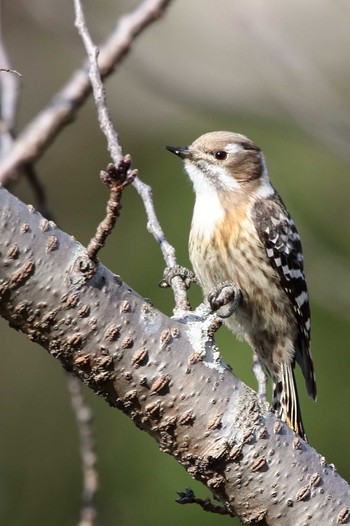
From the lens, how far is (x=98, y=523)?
4.64m

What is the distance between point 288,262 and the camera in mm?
4719

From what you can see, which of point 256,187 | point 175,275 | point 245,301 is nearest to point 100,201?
point 256,187

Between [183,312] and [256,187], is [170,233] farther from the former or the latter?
[183,312]

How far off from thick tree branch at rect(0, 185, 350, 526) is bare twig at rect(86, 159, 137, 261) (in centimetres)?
7

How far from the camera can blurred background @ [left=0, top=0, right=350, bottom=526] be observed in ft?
16.7

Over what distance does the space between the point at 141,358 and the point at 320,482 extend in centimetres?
63

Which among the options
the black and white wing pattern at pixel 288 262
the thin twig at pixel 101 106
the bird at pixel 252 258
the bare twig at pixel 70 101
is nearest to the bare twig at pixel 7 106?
the bare twig at pixel 70 101

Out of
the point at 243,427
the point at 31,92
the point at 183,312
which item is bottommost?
the point at 243,427

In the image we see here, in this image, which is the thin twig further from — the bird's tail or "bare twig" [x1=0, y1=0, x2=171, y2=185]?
the bird's tail

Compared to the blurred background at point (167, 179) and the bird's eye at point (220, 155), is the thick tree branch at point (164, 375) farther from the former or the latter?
the bird's eye at point (220, 155)

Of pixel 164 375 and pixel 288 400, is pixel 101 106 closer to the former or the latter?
pixel 164 375

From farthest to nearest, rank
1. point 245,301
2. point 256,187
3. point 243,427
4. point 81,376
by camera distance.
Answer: point 256,187 < point 245,301 < point 243,427 < point 81,376

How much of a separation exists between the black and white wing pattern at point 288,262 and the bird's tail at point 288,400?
0.09 m

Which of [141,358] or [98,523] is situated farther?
[98,523]
